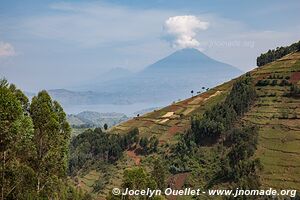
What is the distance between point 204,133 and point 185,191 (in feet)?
77.6

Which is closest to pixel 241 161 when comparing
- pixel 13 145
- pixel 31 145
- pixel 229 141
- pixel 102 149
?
pixel 229 141

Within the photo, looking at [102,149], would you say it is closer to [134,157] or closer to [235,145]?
[134,157]

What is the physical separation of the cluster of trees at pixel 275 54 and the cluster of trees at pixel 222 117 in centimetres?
5485

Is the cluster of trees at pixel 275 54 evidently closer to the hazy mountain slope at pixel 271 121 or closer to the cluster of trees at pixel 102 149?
the hazy mountain slope at pixel 271 121

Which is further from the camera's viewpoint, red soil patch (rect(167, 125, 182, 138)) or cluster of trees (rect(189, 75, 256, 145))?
red soil patch (rect(167, 125, 182, 138))

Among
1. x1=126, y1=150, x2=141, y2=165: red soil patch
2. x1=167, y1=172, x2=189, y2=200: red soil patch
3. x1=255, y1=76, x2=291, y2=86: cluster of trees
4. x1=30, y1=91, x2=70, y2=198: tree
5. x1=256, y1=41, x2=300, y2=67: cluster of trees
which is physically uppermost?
x1=256, y1=41, x2=300, y2=67: cluster of trees

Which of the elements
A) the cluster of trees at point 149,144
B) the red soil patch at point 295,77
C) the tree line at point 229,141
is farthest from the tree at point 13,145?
the red soil patch at point 295,77

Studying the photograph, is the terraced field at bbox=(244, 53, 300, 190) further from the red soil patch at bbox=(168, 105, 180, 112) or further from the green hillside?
the red soil patch at bbox=(168, 105, 180, 112)

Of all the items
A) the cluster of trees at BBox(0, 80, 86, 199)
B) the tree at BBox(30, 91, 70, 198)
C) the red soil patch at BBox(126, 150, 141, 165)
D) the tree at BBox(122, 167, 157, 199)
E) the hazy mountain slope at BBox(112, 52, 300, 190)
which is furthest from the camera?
the red soil patch at BBox(126, 150, 141, 165)

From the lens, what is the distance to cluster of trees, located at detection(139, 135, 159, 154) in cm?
10917

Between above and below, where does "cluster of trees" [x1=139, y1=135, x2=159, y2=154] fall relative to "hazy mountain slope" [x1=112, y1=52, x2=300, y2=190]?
below

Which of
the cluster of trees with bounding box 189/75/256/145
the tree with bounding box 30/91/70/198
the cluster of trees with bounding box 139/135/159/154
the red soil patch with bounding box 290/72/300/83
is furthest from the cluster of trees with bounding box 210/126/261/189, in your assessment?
the tree with bounding box 30/91/70/198

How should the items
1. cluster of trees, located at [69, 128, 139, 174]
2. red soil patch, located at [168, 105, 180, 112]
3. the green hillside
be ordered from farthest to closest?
red soil patch, located at [168, 105, 180, 112] < cluster of trees, located at [69, 128, 139, 174] < the green hillside

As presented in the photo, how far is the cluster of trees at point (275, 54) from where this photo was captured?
16057cm
